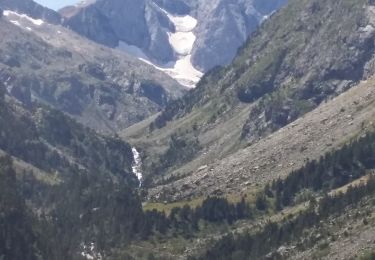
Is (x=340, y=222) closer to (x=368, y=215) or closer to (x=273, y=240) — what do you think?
(x=368, y=215)

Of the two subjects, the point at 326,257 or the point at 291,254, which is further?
the point at 291,254

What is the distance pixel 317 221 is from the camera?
7495 inches

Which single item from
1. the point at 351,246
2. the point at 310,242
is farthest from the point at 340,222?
the point at 351,246

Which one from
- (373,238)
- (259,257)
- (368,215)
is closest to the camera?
(373,238)

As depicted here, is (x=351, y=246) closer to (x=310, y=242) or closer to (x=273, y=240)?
(x=310, y=242)

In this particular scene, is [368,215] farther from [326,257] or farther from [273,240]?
[273,240]

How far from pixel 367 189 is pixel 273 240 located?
73.0ft

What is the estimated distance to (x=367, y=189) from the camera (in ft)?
643

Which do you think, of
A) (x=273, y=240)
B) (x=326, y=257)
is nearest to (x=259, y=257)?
(x=273, y=240)

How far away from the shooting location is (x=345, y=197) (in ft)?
654

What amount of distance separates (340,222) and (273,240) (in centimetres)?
2658

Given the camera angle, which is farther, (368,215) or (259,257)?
(259,257)

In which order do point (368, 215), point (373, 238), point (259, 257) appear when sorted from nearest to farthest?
point (373, 238) < point (368, 215) < point (259, 257)

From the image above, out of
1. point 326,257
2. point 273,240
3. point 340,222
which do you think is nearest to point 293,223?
point 273,240
